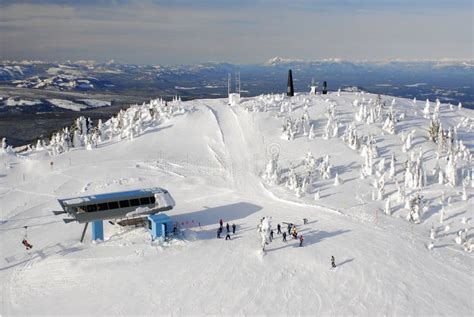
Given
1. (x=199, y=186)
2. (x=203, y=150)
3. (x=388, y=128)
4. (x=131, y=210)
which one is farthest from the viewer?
(x=388, y=128)

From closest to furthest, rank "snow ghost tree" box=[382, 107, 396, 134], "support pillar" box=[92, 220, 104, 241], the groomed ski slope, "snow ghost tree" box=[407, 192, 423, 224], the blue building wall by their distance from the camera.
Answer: the groomed ski slope, the blue building wall, "support pillar" box=[92, 220, 104, 241], "snow ghost tree" box=[407, 192, 423, 224], "snow ghost tree" box=[382, 107, 396, 134]

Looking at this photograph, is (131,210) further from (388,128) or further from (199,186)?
(388,128)

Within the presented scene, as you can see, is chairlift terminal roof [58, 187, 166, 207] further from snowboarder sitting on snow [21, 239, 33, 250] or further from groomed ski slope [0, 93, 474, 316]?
snowboarder sitting on snow [21, 239, 33, 250]

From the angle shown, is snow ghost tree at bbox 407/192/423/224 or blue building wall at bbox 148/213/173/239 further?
snow ghost tree at bbox 407/192/423/224

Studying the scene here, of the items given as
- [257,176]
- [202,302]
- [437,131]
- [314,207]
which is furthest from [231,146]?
[202,302]

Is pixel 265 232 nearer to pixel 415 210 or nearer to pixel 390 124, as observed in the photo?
pixel 415 210

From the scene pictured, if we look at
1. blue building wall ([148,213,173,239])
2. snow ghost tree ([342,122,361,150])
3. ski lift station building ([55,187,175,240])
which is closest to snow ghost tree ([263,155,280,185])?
snow ghost tree ([342,122,361,150])

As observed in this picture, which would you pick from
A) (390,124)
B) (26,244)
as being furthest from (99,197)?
(390,124)

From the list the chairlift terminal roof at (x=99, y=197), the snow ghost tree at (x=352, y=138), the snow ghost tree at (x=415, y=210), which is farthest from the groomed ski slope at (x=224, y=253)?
the snow ghost tree at (x=352, y=138)
